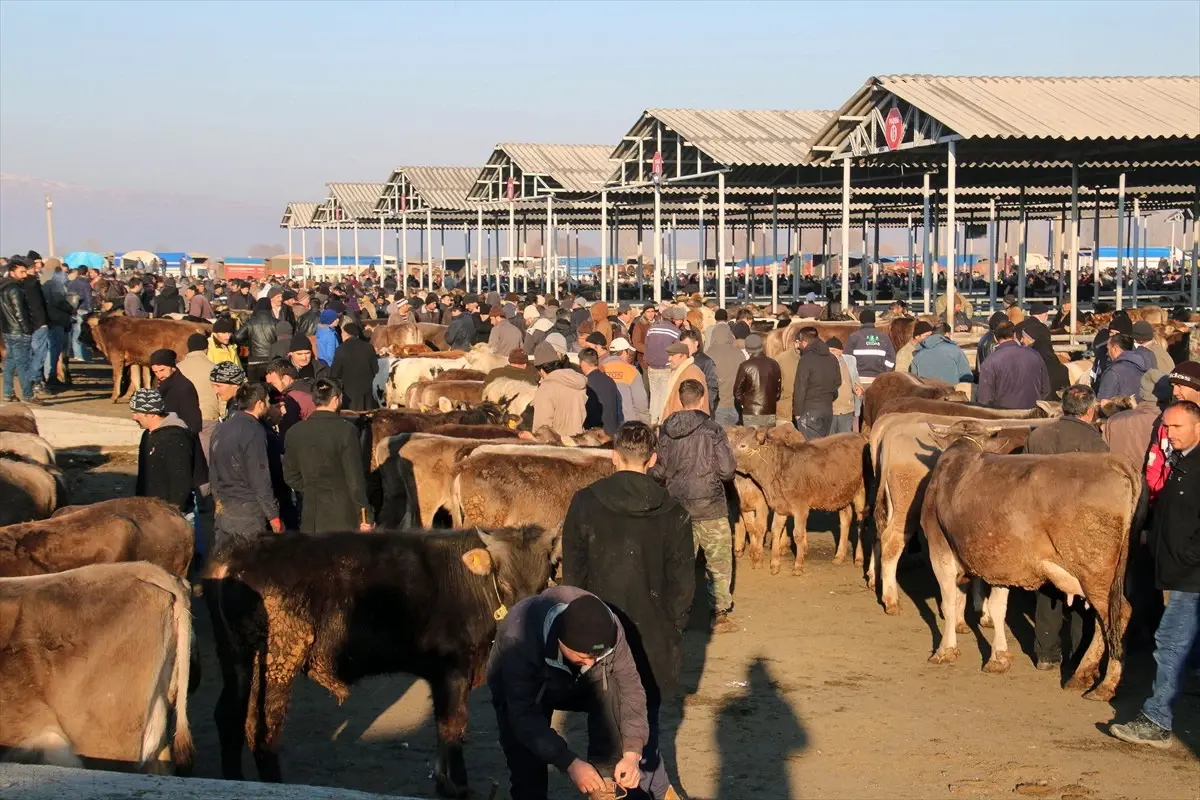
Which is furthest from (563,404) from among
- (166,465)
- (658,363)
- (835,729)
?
(835,729)

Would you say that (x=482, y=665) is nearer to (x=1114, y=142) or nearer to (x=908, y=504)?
(x=908, y=504)

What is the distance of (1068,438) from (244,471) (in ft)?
18.6

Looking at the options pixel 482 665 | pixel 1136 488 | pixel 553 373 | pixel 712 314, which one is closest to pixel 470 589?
pixel 482 665

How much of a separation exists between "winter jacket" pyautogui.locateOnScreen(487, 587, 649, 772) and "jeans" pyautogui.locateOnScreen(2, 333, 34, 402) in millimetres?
16825

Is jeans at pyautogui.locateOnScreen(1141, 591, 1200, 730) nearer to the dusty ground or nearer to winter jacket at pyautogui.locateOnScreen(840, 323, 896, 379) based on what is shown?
the dusty ground

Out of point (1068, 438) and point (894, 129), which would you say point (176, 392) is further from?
point (894, 129)

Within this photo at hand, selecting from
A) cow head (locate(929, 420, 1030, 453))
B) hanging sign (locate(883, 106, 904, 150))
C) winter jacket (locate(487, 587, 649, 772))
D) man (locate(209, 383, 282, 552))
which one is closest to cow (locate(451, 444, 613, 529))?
man (locate(209, 383, 282, 552))

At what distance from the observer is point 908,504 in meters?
10.9

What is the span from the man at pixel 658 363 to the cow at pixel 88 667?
32.1ft

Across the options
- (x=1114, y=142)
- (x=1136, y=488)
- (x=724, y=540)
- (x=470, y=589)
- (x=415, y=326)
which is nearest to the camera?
(x=470, y=589)

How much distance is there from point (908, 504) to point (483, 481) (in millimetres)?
3428

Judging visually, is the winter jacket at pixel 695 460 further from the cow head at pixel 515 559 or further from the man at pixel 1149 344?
the man at pixel 1149 344

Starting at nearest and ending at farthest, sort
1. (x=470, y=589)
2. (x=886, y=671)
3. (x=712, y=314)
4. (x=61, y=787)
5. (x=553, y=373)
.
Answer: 1. (x=61, y=787)
2. (x=470, y=589)
3. (x=886, y=671)
4. (x=553, y=373)
5. (x=712, y=314)

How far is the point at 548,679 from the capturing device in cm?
528
